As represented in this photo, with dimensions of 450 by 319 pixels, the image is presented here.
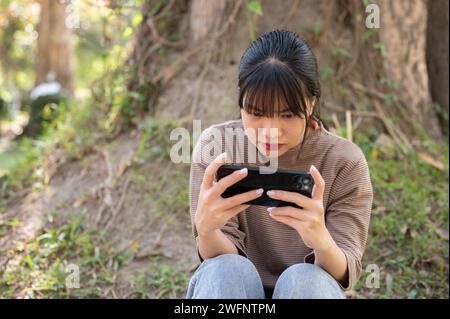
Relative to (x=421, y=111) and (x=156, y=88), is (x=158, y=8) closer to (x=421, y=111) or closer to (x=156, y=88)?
(x=156, y=88)

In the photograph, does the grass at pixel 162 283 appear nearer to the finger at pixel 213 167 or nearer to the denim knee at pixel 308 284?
the denim knee at pixel 308 284

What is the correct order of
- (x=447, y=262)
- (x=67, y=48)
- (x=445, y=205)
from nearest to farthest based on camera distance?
(x=447, y=262), (x=445, y=205), (x=67, y=48)

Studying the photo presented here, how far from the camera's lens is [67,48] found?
34.5 ft

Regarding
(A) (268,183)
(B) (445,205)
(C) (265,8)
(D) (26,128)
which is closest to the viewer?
(A) (268,183)

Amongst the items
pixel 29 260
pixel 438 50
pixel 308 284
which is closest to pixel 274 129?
pixel 308 284

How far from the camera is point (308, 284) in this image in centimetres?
182

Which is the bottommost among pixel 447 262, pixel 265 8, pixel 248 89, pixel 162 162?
pixel 447 262

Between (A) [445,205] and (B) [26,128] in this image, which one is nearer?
(A) [445,205]

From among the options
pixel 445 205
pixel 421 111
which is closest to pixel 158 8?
pixel 421 111

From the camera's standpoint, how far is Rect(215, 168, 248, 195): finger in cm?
176

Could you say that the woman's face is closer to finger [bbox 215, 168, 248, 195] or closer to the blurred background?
finger [bbox 215, 168, 248, 195]

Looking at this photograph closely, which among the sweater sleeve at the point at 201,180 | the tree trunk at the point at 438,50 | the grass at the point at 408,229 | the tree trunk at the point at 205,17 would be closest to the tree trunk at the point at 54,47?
the tree trunk at the point at 205,17

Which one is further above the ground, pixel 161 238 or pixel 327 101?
pixel 327 101
